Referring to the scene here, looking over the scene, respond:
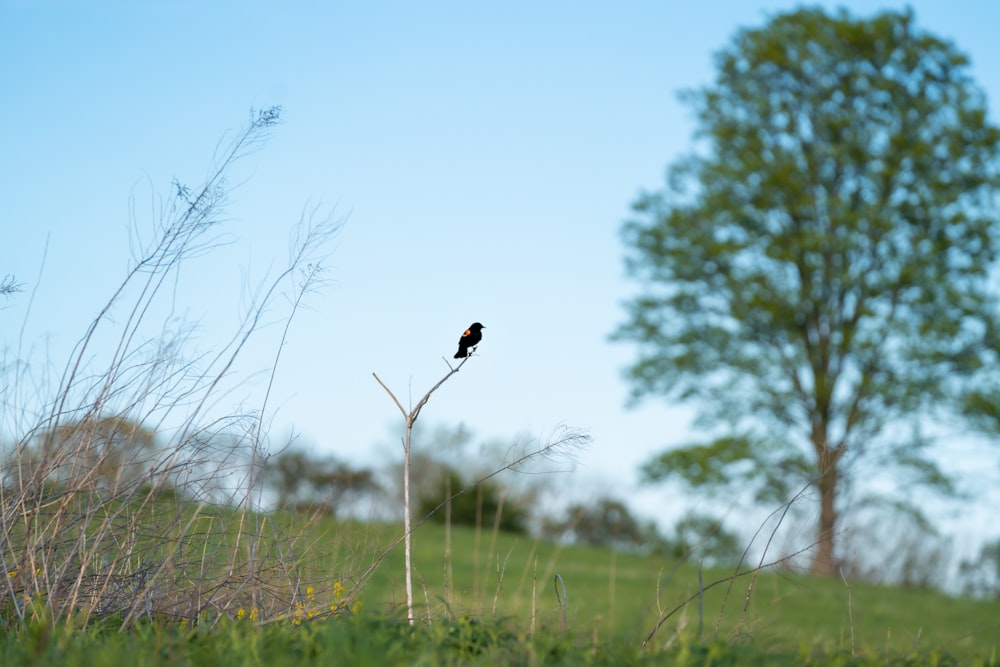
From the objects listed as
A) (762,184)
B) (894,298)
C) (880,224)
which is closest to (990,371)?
(894,298)

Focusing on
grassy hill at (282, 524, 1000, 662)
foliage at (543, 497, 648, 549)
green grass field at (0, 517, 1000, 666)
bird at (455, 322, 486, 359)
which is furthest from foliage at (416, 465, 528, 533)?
bird at (455, 322, 486, 359)

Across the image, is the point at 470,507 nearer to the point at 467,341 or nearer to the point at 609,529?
the point at 609,529

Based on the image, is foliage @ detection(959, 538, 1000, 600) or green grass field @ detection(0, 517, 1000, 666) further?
foliage @ detection(959, 538, 1000, 600)

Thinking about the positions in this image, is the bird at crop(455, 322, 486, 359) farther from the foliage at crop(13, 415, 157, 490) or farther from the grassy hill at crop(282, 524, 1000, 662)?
the grassy hill at crop(282, 524, 1000, 662)

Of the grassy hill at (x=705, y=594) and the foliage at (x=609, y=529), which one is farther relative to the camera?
the foliage at (x=609, y=529)

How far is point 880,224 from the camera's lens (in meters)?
18.0

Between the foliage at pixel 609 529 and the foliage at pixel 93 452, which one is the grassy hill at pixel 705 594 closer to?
the foliage at pixel 93 452

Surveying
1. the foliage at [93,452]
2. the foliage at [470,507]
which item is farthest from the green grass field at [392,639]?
the foliage at [470,507]

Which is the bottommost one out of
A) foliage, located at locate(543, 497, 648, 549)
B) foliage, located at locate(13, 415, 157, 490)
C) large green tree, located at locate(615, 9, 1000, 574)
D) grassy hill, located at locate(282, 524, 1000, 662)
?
grassy hill, located at locate(282, 524, 1000, 662)

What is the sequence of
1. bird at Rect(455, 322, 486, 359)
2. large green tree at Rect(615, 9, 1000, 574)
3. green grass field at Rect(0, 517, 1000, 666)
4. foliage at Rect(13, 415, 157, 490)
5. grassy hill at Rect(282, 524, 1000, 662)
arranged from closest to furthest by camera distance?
green grass field at Rect(0, 517, 1000, 666) < bird at Rect(455, 322, 486, 359) < foliage at Rect(13, 415, 157, 490) < grassy hill at Rect(282, 524, 1000, 662) < large green tree at Rect(615, 9, 1000, 574)

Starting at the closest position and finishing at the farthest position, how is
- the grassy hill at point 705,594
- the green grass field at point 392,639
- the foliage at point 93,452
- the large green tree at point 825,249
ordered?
the green grass field at point 392,639, the foliage at point 93,452, the grassy hill at point 705,594, the large green tree at point 825,249

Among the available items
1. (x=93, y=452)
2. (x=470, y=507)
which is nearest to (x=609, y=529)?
(x=470, y=507)

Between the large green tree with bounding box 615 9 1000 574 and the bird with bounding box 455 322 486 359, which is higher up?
the large green tree with bounding box 615 9 1000 574

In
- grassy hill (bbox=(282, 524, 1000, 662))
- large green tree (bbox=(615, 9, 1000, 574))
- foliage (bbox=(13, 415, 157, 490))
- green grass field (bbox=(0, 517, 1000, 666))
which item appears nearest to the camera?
green grass field (bbox=(0, 517, 1000, 666))
